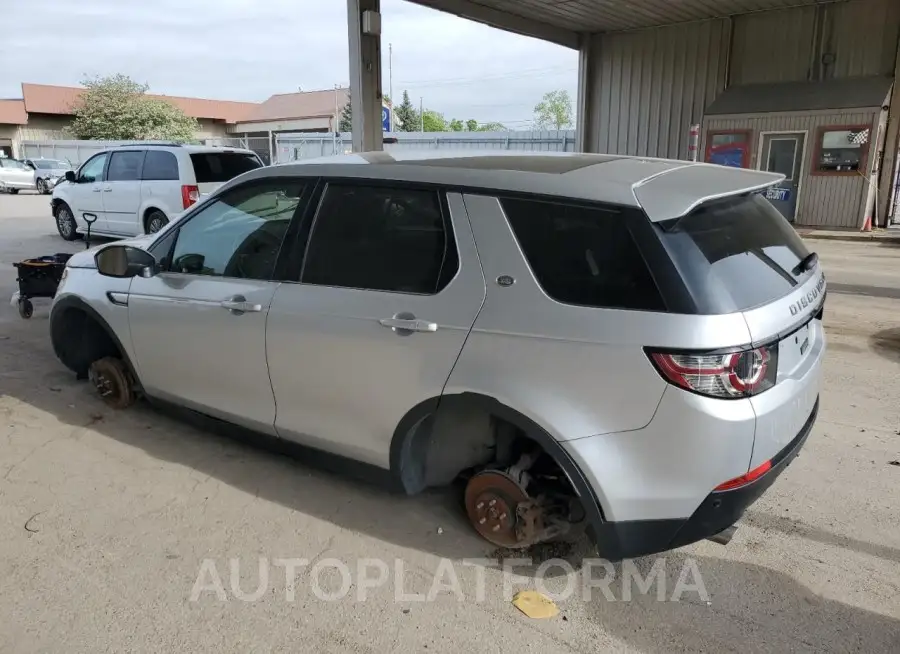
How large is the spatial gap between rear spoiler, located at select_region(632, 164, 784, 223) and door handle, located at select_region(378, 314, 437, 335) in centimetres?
97

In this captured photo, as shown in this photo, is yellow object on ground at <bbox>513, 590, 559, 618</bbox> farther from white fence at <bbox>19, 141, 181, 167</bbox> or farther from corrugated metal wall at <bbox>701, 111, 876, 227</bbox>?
white fence at <bbox>19, 141, 181, 167</bbox>

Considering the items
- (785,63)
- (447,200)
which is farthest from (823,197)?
(447,200)

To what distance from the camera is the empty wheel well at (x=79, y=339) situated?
467cm

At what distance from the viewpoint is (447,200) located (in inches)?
114

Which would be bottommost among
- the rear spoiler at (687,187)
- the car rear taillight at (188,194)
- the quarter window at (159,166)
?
the car rear taillight at (188,194)

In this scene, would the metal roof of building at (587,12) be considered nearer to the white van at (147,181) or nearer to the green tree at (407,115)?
the white van at (147,181)

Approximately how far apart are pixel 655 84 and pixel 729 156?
9.97 ft

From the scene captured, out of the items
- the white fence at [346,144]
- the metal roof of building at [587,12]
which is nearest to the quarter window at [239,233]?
the metal roof of building at [587,12]

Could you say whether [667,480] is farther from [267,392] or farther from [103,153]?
[103,153]

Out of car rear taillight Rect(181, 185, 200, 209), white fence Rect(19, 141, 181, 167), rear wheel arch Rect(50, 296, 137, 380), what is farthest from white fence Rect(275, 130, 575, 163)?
rear wheel arch Rect(50, 296, 137, 380)

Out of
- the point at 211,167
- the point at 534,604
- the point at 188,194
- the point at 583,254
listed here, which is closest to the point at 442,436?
the point at 534,604

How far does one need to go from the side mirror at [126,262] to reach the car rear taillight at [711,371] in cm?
289

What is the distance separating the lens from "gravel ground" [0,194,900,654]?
2533mm

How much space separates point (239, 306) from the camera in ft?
11.2
